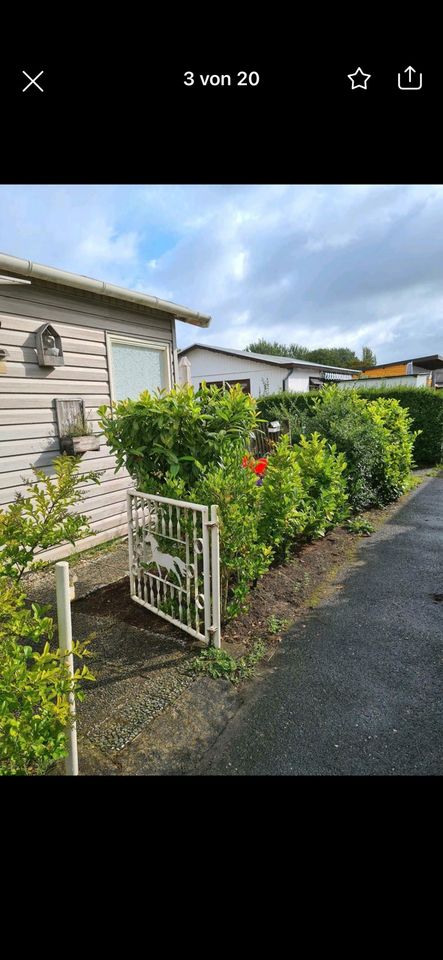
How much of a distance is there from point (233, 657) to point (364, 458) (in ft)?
12.6

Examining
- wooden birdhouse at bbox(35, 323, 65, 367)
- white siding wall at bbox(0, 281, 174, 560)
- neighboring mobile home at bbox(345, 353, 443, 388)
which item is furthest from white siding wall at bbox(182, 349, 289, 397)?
wooden birdhouse at bbox(35, 323, 65, 367)

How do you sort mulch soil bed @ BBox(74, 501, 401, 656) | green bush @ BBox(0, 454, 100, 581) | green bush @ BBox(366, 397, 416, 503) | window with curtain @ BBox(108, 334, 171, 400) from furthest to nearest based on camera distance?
green bush @ BBox(366, 397, 416, 503), window with curtain @ BBox(108, 334, 171, 400), mulch soil bed @ BBox(74, 501, 401, 656), green bush @ BBox(0, 454, 100, 581)

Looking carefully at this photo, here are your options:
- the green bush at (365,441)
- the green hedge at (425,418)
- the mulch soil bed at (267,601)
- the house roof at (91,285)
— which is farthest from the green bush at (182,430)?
the green hedge at (425,418)

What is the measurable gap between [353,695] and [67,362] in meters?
3.87

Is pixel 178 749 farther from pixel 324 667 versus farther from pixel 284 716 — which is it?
pixel 324 667

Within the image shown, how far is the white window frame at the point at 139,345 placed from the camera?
197 inches

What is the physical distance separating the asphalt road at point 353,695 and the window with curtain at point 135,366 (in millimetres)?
3309

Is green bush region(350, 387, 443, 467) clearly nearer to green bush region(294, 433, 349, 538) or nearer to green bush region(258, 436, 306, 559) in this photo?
green bush region(294, 433, 349, 538)

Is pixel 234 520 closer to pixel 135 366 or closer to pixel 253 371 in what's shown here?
pixel 135 366

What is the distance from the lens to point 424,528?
5.50 m

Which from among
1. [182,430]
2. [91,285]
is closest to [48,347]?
[91,285]

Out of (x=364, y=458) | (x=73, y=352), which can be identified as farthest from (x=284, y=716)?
(x=364, y=458)

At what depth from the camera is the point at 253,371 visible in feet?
59.8

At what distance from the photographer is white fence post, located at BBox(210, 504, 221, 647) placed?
8.72 feet
